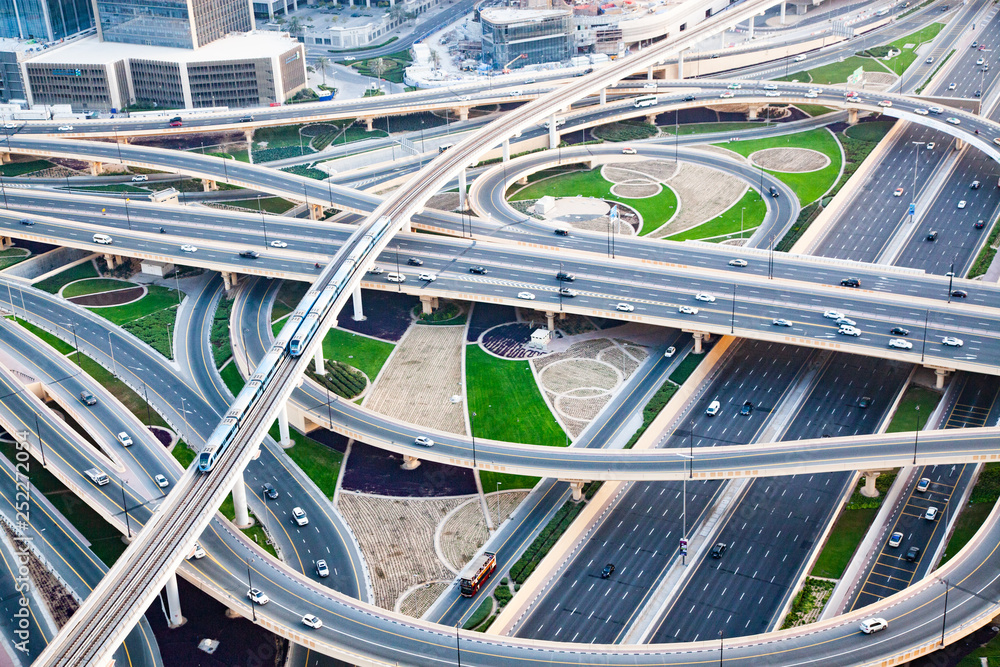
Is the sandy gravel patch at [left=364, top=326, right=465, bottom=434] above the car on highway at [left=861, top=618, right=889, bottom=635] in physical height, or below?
below

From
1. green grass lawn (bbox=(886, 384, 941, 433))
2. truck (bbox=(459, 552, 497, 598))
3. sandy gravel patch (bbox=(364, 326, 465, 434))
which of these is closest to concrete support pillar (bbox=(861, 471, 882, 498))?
green grass lawn (bbox=(886, 384, 941, 433))

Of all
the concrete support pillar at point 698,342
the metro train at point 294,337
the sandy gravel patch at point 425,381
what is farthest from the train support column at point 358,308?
the concrete support pillar at point 698,342

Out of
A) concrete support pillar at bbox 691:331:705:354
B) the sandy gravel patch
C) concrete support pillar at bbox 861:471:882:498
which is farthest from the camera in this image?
concrete support pillar at bbox 691:331:705:354

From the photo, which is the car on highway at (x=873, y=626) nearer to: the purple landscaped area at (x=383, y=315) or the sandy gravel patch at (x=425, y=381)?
the sandy gravel patch at (x=425, y=381)

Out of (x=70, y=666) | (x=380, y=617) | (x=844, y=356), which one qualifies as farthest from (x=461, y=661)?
(x=844, y=356)

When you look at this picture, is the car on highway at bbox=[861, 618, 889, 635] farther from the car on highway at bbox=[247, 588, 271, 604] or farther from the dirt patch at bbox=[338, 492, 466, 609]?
the car on highway at bbox=[247, 588, 271, 604]

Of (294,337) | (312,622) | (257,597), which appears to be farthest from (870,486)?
(294,337)

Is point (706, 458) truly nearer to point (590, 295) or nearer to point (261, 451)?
point (590, 295)
